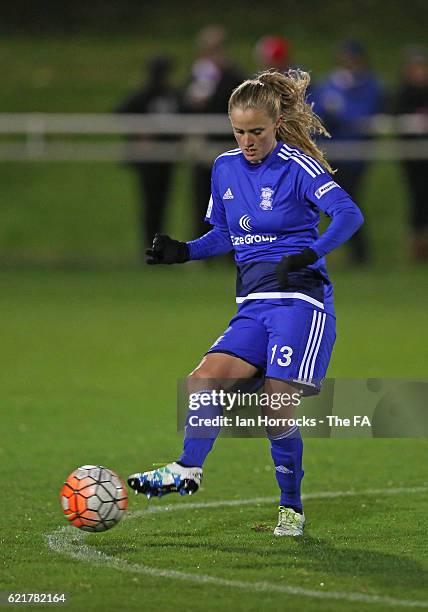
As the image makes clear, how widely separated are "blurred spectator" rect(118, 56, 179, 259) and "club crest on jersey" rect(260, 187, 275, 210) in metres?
14.0

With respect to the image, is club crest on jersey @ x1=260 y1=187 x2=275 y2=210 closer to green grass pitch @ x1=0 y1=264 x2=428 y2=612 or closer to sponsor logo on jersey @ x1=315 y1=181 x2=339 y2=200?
sponsor logo on jersey @ x1=315 y1=181 x2=339 y2=200

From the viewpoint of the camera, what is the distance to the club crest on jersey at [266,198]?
7.10 meters

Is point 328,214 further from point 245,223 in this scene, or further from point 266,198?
point 245,223

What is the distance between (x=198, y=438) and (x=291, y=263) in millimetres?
950

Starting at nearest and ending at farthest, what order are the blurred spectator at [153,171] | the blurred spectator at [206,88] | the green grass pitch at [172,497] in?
the green grass pitch at [172,497] < the blurred spectator at [206,88] < the blurred spectator at [153,171]

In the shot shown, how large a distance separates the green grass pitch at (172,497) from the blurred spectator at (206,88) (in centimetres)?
370

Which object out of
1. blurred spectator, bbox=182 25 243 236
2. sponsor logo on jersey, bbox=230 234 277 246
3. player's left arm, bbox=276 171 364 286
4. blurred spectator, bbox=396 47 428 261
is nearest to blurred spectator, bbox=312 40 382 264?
blurred spectator, bbox=396 47 428 261

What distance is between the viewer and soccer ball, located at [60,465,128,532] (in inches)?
266

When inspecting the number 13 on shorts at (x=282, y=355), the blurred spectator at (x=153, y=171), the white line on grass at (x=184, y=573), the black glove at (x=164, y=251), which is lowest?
the white line on grass at (x=184, y=573)

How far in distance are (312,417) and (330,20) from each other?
103 ft

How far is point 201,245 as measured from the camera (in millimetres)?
7488

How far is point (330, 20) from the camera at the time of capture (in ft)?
128

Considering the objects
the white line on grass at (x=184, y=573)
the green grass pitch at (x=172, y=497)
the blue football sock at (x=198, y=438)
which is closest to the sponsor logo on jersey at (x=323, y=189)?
the blue football sock at (x=198, y=438)

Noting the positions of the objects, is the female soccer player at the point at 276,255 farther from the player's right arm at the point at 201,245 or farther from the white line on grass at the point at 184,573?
the white line on grass at the point at 184,573
